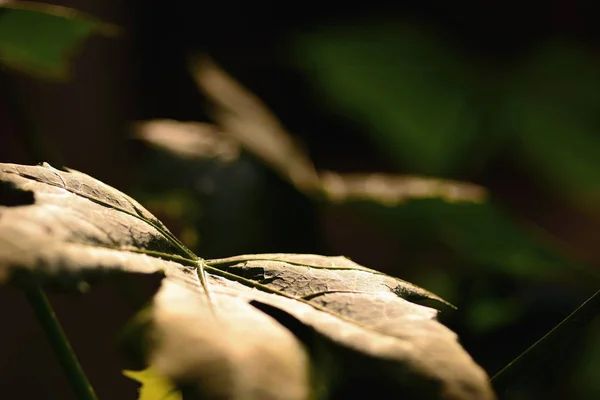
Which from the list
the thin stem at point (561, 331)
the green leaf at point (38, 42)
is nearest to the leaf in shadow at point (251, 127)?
the green leaf at point (38, 42)

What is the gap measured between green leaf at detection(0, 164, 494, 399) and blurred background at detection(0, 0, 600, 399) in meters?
0.07

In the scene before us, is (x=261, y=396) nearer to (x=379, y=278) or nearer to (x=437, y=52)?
(x=379, y=278)

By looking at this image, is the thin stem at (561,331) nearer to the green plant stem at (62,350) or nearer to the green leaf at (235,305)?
the green leaf at (235,305)

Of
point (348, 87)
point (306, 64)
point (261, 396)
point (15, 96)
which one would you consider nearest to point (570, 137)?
point (348, 87)

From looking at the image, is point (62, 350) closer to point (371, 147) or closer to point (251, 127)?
point (251, 127)

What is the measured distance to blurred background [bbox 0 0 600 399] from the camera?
814 mm

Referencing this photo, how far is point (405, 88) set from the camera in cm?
163

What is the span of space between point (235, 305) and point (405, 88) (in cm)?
144

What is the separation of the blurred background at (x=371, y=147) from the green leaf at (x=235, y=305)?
7 centimetres

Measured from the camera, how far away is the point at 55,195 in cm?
28

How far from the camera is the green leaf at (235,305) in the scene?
0.21m

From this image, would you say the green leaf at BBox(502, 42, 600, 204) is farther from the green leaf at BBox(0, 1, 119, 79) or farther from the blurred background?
the green leaf at BBox(0, 1, 119, 79)

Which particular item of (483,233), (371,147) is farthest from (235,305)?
(371,147)

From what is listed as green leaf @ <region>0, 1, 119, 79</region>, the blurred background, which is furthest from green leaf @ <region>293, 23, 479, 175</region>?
green leaf @ <region>0, 1, 119, 79</region>
